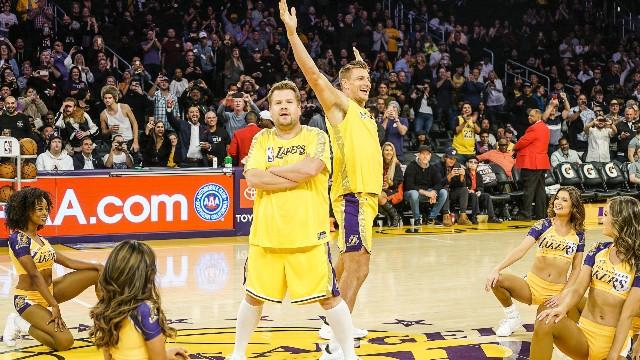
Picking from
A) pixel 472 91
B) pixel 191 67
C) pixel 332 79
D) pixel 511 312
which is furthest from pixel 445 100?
pixel 511 312

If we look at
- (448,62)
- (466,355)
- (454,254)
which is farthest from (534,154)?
(466,355)

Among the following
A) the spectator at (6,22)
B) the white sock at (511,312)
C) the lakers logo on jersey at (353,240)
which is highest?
the spectator at (6,22)

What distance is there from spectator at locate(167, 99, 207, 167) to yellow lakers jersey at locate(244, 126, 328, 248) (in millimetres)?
9290

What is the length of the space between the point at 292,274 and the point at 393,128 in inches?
444

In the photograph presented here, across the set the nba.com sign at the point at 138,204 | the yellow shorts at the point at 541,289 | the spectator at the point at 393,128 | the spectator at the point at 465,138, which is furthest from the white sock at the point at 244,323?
the spectator at the point at 465,138

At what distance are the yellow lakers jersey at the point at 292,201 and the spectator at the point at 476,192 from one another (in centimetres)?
1069

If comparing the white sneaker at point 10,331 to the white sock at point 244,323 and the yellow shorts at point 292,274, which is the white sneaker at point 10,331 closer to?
the white sock at point 244,323

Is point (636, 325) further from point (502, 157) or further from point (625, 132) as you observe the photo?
point (625, 132)

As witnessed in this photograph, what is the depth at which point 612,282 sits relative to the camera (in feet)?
21.8

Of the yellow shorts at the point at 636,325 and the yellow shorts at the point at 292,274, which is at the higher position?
the yellow shorts at the point at 292,274

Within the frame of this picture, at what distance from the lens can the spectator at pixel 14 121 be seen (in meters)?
15.5

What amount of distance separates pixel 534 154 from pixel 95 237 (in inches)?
299

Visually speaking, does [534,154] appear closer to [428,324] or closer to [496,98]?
[496,98]

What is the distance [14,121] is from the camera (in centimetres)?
1554
